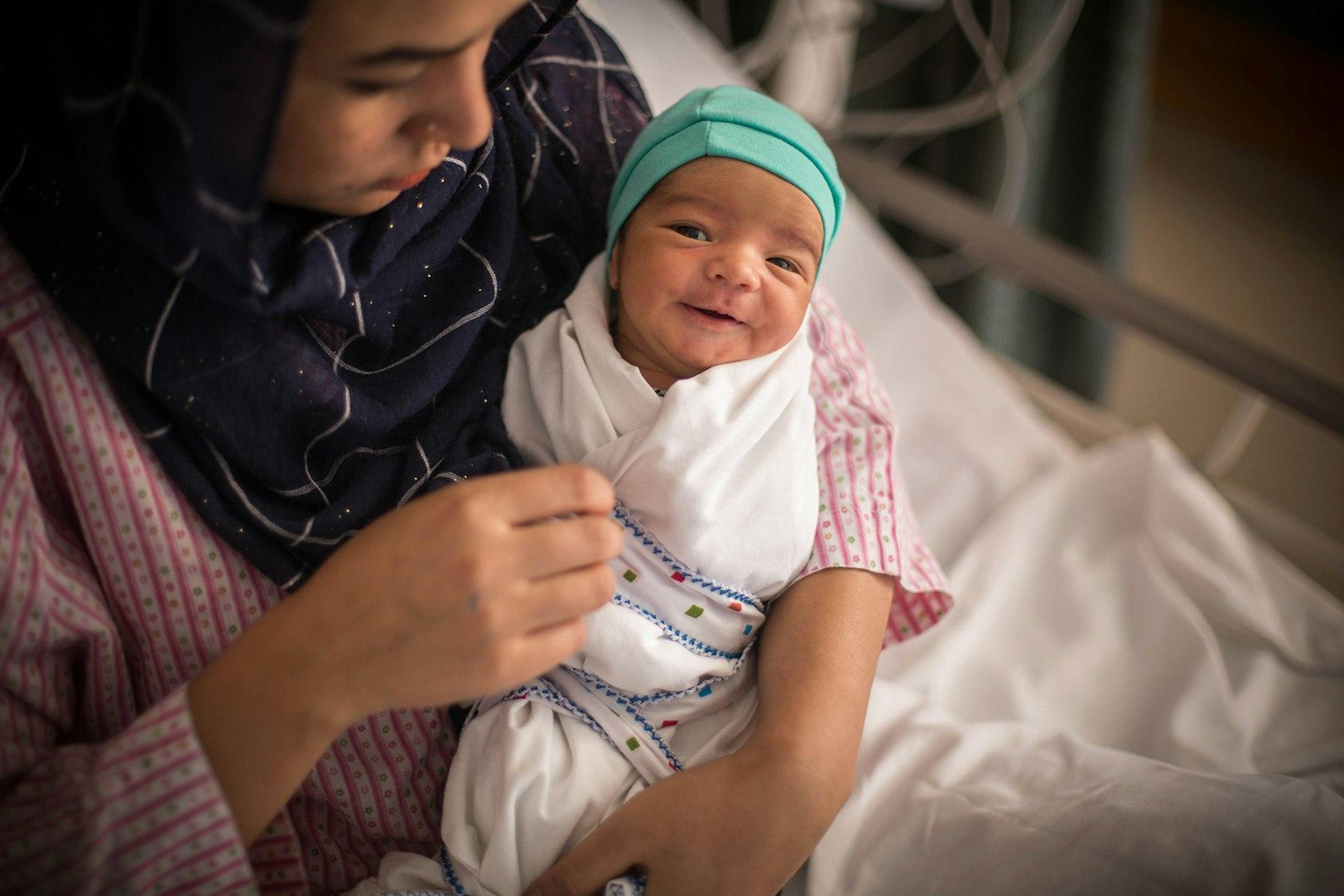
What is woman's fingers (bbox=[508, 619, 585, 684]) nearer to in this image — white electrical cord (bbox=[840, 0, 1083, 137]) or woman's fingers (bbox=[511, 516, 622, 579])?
woman's fingers (bbox=[511, 516, 622, 579])

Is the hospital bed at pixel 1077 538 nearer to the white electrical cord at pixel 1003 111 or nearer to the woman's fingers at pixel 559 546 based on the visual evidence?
the white electrical cord at pixel 1003 111

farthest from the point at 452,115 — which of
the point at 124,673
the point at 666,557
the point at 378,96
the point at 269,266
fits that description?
the point at 124,673

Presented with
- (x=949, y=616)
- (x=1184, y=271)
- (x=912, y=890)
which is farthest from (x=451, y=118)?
(x=1184, y=271)

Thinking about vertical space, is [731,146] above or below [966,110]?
below

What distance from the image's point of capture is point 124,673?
0.89 metres

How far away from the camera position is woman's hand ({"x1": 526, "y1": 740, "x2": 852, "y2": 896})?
863 millimetres

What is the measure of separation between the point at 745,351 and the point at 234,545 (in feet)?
1.72

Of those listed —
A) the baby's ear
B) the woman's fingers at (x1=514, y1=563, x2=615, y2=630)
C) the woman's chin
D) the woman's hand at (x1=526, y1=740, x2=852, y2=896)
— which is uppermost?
the woman's chin

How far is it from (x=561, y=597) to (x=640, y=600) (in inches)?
10.1

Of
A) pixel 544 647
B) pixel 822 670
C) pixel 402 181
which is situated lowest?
pixel 822 670

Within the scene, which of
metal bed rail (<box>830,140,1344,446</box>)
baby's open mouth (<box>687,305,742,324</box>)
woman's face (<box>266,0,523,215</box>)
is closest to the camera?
woman's face (<box>266,0,523,215</box>)

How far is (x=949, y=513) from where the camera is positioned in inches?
62.2

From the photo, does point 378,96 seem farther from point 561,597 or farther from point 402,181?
point 561,597

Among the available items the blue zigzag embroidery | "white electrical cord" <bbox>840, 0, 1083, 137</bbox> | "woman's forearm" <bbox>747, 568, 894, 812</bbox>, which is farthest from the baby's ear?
"white electrical cord" <bbox>840, 0, 1083, 137</bbox>
